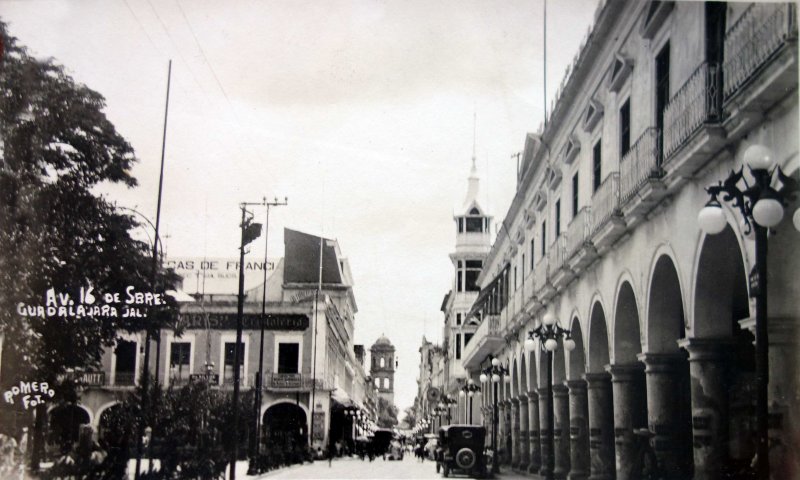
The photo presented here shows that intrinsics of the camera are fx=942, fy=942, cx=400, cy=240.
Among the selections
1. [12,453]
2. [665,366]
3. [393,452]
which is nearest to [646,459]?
[665,366]

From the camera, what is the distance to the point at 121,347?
15.8m

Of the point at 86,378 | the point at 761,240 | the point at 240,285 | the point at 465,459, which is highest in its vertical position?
the point at 240,285

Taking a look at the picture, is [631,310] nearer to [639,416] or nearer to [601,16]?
[639,416]

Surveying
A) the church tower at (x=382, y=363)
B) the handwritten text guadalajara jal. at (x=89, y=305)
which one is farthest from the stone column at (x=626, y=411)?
→ the church tower at (x=382, y=363)

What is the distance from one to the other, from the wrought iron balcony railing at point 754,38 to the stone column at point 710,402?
3.40 meters

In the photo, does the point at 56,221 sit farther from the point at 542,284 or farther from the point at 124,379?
the point at 542,284

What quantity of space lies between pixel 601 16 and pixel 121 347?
9.86 metres

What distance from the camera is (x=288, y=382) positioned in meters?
25.7

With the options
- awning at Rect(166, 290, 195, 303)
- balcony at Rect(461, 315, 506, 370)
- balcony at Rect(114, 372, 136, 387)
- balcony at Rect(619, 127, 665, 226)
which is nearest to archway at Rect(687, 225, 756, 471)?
balcony at Rect(619, 127, 665, 226)

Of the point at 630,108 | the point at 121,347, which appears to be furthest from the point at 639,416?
the point at 121,347

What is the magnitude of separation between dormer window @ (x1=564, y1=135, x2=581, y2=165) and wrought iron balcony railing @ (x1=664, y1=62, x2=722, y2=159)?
7.09 meters

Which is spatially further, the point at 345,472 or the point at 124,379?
the point at 345,472

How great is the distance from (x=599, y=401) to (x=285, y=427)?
14799 mm

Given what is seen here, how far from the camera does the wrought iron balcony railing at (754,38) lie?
862 centimetres
